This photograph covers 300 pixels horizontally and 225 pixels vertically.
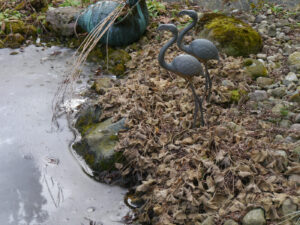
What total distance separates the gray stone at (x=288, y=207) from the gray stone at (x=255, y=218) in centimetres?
15

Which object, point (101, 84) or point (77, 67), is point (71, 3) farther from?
point (77, 67)

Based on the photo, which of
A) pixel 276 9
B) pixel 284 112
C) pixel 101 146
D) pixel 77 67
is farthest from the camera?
pixel 276 9

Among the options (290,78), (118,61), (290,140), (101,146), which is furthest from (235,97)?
(118,61)

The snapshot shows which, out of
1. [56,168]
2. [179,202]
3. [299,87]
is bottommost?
[56,168]

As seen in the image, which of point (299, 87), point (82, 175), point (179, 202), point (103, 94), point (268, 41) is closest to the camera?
point (179, 202)

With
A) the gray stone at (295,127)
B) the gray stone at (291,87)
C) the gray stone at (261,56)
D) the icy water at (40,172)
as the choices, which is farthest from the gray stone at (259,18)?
the icy water at (40,172)

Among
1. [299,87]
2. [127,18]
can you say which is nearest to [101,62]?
[127,18]

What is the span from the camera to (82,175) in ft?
11.5

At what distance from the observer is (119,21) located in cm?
526

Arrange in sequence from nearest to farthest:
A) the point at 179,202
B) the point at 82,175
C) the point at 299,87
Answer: the point at 179,202 < the point at 82,175 < the point at 299,87

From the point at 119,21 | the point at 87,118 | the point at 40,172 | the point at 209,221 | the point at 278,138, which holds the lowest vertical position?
the point at 40,172

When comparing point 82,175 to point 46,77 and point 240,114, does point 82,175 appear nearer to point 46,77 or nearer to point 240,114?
point 240,114

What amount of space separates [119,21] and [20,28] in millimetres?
2193

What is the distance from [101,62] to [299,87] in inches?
114
